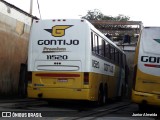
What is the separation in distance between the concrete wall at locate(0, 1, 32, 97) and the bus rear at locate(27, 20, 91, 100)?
3.89 m

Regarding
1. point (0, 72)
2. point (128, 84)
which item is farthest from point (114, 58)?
point (128, 84)

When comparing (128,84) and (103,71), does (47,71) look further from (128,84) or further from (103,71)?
(128,84)

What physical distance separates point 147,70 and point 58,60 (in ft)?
10.6

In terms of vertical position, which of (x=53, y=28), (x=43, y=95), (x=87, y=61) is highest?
(x=53, y=28)

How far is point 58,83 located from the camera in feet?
47.2

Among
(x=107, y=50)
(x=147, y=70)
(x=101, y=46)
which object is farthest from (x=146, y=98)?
(x=107, y=50)

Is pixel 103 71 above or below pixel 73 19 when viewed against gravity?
below

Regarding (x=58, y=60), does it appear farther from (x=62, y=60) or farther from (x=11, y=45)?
(x=11, y=45)

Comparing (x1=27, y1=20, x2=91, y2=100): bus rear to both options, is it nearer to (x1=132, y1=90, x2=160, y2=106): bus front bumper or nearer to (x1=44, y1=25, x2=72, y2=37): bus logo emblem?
(x1=44, y1=25, x2=72, y2=37): bus logo emblem

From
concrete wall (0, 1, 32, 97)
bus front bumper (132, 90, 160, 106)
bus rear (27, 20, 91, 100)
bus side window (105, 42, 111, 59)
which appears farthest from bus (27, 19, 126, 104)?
concrete wall (0, 1, 32, 97)

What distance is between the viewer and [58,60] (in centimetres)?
1449

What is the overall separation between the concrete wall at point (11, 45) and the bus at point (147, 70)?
706cm

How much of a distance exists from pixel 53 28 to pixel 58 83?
205 cm

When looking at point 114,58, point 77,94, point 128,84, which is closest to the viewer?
point 77,94
